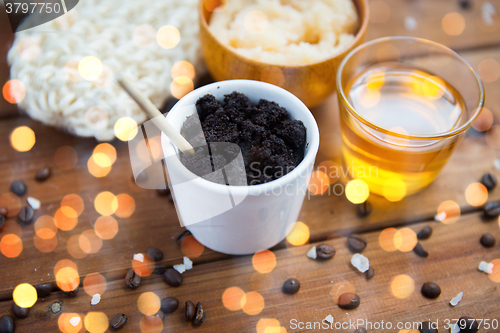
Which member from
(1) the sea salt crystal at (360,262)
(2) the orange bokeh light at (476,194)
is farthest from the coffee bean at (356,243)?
(2) the orange bokeh light at (476,194)

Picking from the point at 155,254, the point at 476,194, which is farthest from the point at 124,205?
the point at 476,194

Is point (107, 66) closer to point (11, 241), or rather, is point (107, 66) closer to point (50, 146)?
point (50, 146)

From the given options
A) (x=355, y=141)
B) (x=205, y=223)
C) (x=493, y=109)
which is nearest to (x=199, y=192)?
(x=205, y=223)

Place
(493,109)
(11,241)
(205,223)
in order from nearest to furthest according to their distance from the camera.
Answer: (205,223), (11,241), (493,109)

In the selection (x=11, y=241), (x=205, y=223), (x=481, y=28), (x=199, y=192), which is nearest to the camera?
(x=199, y=192)

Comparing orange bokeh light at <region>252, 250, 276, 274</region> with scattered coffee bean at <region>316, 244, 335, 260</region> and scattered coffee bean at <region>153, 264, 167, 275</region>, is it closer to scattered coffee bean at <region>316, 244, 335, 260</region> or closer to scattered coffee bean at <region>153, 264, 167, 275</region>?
scattered coffee bean at <region>316, 244, 335, 260</region>

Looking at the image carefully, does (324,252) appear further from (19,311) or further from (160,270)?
(19,311)

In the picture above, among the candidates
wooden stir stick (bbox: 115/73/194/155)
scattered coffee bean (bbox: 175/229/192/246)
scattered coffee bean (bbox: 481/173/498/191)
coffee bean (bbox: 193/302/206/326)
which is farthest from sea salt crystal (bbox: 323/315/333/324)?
scattered coffee bean (bbox: 481/173/498/191)
